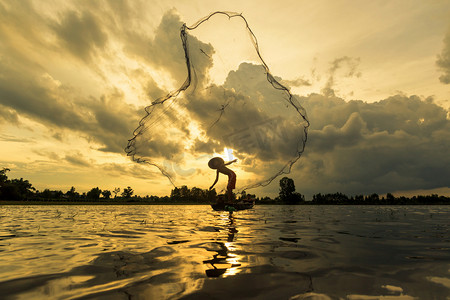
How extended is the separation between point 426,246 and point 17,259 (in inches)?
649

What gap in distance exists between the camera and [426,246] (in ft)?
37.8

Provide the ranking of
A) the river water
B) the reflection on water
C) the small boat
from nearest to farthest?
the river water → the reflection on water → the small boat

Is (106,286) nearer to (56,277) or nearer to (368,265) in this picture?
(56,277)

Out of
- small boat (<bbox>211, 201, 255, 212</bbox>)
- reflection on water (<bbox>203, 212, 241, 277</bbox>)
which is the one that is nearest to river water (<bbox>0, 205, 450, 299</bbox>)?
reflection on water (<bbox>203, 212, 241, 277</bbox>)

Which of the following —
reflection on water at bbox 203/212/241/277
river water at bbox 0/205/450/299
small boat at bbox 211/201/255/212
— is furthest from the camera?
small boat at bbox 211/201/255/212

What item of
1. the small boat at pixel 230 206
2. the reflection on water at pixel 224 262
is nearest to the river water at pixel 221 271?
the reflection on water at pixel 224 262

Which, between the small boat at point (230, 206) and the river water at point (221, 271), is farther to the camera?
the small boat at point (230, 206)

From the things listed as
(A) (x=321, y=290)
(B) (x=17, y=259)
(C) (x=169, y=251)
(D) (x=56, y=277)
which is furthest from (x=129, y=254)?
(A) (x=321, y=290)

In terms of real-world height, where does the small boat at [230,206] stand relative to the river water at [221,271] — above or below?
above

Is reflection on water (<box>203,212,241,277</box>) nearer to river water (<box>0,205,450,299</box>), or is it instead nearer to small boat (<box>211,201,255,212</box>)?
river water (<box>0,205,450,299</box>)

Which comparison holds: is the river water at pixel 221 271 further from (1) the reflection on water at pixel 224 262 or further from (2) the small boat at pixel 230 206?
(2) the small boat at pixel 230 206

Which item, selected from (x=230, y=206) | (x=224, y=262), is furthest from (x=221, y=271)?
(x=230, y=206)

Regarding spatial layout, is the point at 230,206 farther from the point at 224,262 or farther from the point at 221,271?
the point at 221,271

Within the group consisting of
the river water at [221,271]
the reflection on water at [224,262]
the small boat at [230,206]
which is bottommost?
the river water at [221,271]
